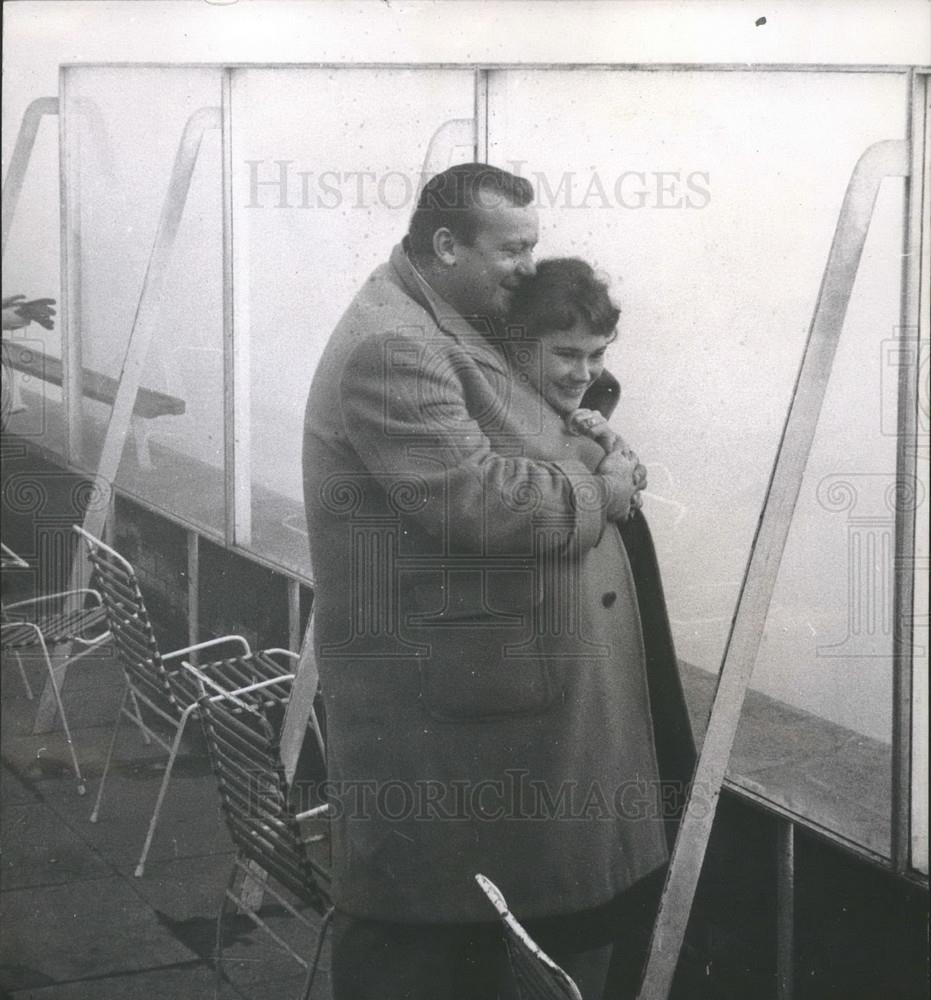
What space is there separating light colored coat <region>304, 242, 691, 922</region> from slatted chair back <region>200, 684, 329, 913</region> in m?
0.15

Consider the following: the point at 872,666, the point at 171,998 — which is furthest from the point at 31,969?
the point at 872,666

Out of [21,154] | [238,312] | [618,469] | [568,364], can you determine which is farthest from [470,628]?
[21,154]

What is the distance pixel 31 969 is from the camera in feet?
11.6

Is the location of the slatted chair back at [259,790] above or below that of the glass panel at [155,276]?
below

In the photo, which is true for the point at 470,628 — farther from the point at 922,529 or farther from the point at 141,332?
the point at 141,332

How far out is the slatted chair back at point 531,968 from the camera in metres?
2.44

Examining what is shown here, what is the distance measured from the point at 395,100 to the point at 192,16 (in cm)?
58

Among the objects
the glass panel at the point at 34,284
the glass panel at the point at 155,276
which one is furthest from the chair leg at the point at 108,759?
the glass panel at the point at 34,284

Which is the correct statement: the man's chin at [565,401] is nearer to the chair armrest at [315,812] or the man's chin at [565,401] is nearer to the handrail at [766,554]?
the handrail at [766,554]

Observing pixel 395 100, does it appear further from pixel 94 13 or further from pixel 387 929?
pixel 387 929

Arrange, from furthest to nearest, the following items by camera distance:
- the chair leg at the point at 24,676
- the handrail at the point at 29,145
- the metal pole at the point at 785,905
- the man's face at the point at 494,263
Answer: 1. the chair leg at the point at 24,676
2. the handrail at the point at 29,145
3. the man's face at the point at 494,263
4. the metal pole at the point at 785,905

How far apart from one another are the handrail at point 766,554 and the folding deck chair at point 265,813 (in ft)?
2.55

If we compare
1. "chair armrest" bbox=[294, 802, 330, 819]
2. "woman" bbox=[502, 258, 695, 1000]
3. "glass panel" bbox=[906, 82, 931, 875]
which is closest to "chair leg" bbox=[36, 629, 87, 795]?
"chair armrest" bbox=[294, 802, 330, 819]

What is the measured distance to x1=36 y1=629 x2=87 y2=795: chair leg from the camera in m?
3.77
